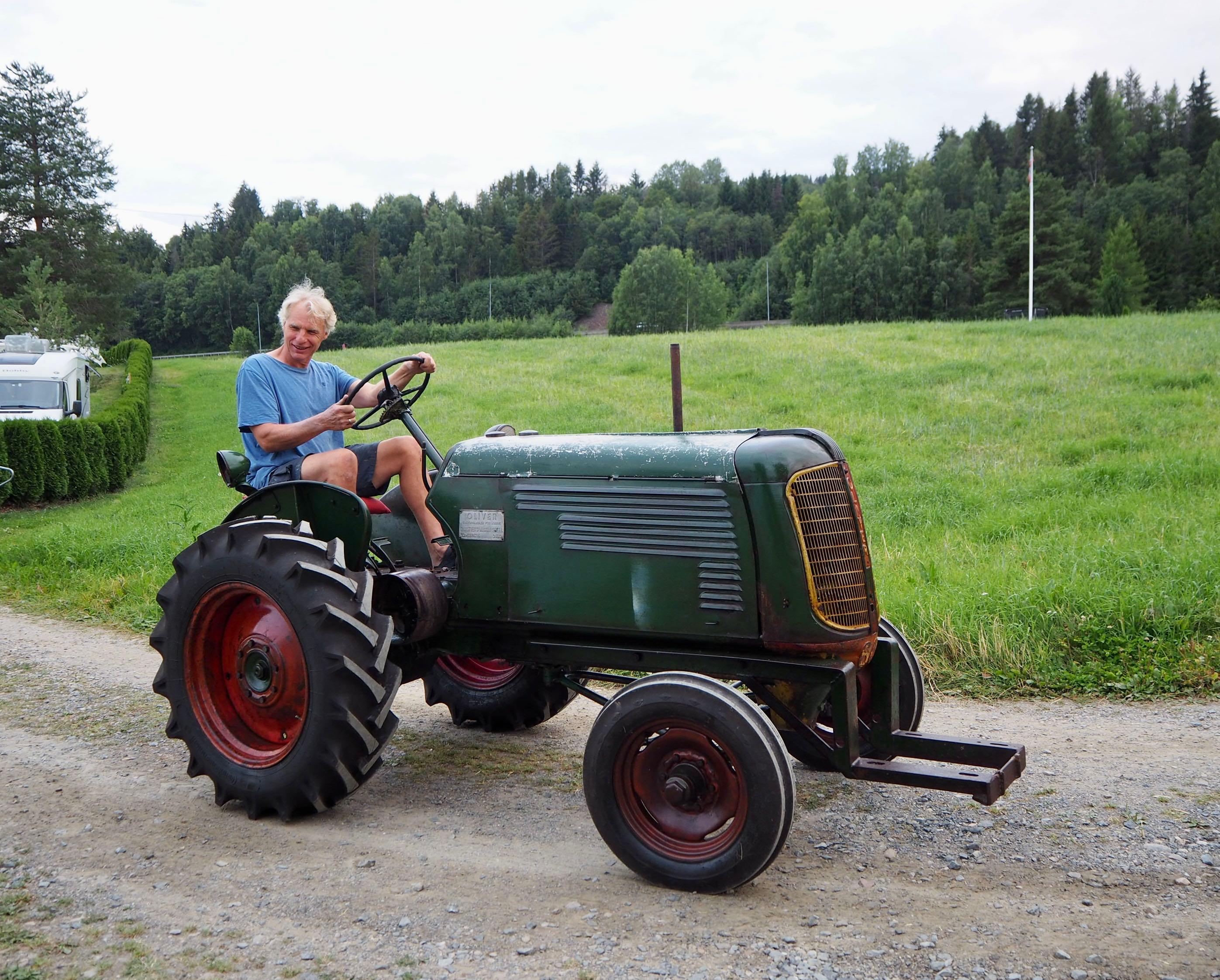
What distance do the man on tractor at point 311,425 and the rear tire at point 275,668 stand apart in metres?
0.45

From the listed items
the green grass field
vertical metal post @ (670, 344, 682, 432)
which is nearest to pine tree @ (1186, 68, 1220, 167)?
the green grass field

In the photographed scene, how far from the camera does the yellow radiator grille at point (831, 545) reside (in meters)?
3.36

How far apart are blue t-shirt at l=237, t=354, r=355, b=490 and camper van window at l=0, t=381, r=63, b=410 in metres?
17.0

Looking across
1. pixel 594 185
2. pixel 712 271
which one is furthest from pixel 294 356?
pixel 594 185

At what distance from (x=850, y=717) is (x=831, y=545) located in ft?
1.89

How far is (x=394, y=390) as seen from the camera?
14.8 ft

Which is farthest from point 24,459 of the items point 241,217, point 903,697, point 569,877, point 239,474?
point 241,217

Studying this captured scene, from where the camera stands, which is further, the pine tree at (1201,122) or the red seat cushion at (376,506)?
the pine tree at (1201,122)

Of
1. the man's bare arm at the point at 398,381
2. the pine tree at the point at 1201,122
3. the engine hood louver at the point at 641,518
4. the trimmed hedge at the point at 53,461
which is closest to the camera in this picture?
the engine hood louver at the point at 641,518

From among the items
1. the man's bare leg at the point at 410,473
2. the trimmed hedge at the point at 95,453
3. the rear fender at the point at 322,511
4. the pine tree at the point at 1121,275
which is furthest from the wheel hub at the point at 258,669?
the pine tree at the point at 1121,275

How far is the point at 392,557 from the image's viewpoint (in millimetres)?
4645

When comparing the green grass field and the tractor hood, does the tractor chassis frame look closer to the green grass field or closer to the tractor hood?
the tractor hood

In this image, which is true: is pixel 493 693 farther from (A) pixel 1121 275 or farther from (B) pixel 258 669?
(A) pixel 1121 275

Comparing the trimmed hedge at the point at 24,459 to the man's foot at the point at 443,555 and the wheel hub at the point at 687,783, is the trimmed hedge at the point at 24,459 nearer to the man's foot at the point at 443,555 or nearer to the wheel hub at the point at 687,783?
the man's foot at the point at 443,555
